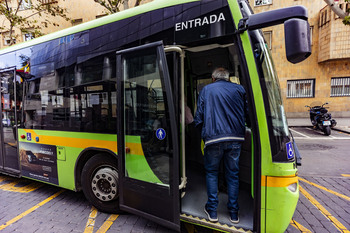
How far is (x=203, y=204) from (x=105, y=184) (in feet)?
5.06

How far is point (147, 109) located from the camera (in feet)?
8.39

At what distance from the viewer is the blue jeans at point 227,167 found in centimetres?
236

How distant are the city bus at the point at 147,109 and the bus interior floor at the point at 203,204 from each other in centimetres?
2

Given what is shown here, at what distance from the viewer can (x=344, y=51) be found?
44.8ft

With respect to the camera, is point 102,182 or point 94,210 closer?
point 102,182

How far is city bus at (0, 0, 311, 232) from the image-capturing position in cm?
206

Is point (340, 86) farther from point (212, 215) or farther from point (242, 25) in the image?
point (212, 215)

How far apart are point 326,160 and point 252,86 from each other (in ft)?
17.9

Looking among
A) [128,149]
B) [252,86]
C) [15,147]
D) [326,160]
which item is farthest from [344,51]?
[15,147]

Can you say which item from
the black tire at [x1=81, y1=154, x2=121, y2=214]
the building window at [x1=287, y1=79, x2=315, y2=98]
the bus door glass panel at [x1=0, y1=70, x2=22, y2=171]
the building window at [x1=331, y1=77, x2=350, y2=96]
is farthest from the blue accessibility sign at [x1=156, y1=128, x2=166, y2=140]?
the building window at [x1=331, y1=77, x2=350, y2=96]

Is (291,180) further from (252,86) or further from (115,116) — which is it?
(115,116)

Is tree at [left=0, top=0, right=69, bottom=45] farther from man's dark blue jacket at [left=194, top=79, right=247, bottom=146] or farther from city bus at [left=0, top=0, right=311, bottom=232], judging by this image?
man's dark blue jacket at [left=194, top=79, right=247, bottom=146]

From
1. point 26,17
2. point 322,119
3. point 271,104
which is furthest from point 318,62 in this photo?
point 26,17

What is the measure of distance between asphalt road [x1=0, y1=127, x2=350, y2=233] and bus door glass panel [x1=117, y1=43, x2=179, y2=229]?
43 centimetres
